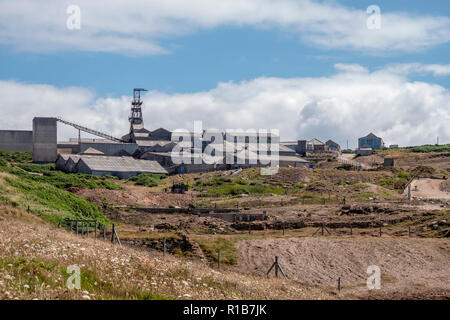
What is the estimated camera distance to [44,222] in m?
33.1

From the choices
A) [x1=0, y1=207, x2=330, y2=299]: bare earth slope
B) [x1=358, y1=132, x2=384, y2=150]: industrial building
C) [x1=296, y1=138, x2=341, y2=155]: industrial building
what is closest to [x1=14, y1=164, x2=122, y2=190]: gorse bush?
[x1=0, y1=207, x2=330, y2=299]: bare earth slope

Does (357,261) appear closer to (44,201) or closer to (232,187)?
(44,201)

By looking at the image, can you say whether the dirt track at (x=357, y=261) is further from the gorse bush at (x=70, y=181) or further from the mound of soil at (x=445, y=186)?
the mound of soil at (x=445, y=186)

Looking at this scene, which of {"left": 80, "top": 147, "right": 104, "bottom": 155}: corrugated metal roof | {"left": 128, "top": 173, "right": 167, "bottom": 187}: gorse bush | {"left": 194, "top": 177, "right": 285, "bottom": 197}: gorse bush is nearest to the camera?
{"left": 194, "top": 177, "right": 285, "bottom": 197}: gorse bush

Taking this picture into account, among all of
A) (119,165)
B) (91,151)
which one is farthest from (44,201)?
(91,151)

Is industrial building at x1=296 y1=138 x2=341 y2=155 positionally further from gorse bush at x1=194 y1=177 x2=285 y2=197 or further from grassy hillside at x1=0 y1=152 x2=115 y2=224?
grassy hillside at x1=0 y1=152 x2=115 y2=224

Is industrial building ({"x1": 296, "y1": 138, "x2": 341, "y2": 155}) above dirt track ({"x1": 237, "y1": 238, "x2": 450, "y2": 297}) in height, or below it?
above

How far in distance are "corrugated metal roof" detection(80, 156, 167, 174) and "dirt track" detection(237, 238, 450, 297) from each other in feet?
137

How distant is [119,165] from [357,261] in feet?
160

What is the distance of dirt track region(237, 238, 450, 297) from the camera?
92.6ft

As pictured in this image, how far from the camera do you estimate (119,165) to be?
251 feet
